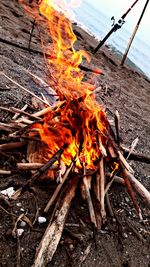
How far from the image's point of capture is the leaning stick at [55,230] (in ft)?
8.50

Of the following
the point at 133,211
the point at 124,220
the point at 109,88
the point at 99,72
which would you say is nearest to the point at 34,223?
the point at 124,220

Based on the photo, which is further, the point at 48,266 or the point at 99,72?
the point at 99,72

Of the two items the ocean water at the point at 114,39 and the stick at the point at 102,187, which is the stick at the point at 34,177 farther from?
the ocean water at the point at 114,39

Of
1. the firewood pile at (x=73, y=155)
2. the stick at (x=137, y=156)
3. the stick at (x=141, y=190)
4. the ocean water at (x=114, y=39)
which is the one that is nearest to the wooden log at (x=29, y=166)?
the firewood pile at (x=73, y=155)

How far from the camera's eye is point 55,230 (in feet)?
9.16

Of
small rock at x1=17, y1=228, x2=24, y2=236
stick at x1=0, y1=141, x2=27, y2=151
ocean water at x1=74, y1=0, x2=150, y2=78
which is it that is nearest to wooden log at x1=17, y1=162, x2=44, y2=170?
stick at x1=0, y1=141, x2=27, y2=151

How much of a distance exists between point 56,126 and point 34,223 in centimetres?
115

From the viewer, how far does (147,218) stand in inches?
146

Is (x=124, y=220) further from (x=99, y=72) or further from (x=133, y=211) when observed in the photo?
(x=99, y=72)

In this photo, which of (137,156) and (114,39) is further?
(114,39)

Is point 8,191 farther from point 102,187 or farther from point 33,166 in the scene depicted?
point 102,187

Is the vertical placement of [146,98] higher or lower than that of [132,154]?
higher

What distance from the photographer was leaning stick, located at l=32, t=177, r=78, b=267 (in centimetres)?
259

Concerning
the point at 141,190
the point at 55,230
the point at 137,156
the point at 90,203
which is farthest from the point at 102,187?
the point at 137,156
